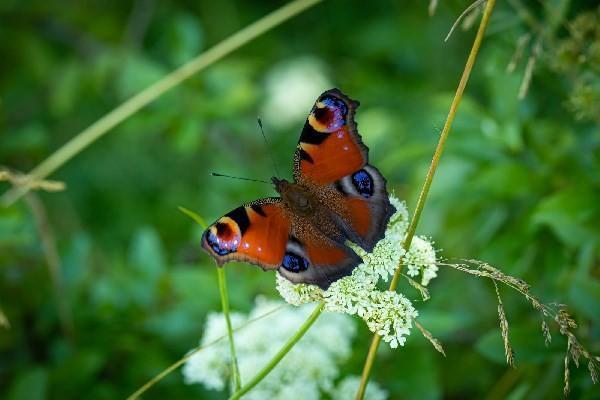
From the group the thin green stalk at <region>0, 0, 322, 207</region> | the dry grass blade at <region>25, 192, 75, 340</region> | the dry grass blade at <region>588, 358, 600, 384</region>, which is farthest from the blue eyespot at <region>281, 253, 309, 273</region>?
the dry grass blade at <region>25, 192, 75, 340</region>

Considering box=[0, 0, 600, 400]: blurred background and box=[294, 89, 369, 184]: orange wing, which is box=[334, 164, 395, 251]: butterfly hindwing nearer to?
box=[294, 89, 369, 184]: orange wing

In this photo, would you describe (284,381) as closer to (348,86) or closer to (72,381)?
(72,381)

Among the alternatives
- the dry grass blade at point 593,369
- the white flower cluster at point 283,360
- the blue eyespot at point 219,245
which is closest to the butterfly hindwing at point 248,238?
the blue eyespot at point 219,245

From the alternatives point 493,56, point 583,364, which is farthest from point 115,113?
point 583,364

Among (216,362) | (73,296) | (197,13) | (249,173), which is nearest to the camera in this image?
(216,362)

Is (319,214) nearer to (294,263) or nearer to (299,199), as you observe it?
(299,199)

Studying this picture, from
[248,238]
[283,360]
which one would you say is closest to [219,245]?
[248,238]
